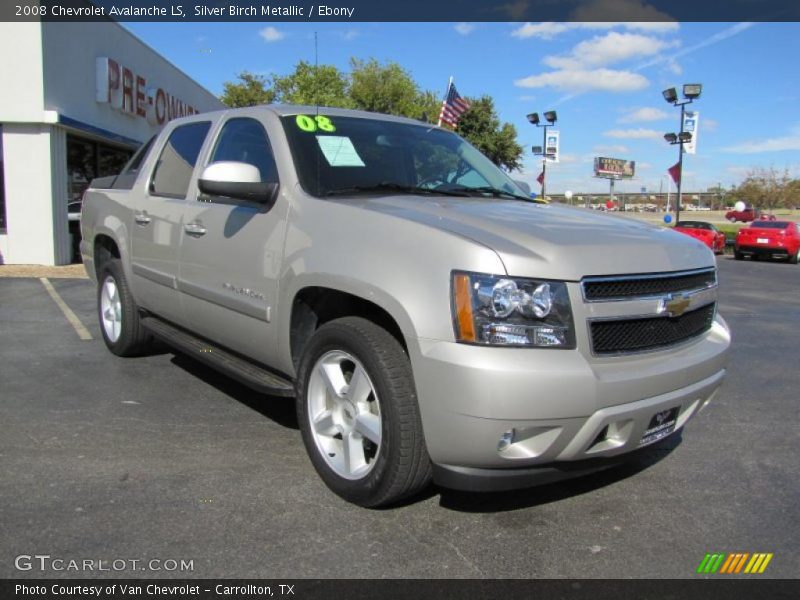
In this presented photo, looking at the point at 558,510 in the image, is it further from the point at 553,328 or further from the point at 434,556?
the point at 553,328

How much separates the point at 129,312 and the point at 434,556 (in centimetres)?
362

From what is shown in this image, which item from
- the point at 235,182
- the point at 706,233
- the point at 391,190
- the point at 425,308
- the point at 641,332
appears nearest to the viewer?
the point at 425,308

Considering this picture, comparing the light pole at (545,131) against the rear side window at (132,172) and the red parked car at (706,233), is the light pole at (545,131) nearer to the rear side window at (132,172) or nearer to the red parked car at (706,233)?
the red parked car at (706,233)

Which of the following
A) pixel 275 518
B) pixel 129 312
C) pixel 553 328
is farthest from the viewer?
pixel 129 312

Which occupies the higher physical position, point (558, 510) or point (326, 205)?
point (326, 205)

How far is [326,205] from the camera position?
315 centimetres

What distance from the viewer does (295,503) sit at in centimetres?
305

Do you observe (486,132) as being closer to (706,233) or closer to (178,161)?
(706,233)

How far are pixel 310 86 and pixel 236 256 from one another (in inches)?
1239

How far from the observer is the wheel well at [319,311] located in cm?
307

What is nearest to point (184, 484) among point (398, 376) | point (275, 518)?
point (275, 518)

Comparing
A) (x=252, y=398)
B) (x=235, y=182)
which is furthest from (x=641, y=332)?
(x=252, y=398)

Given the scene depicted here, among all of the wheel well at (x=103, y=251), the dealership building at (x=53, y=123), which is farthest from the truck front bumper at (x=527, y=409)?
the dealership building at (x=53, y=123)

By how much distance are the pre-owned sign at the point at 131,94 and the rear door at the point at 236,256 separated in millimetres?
11783
